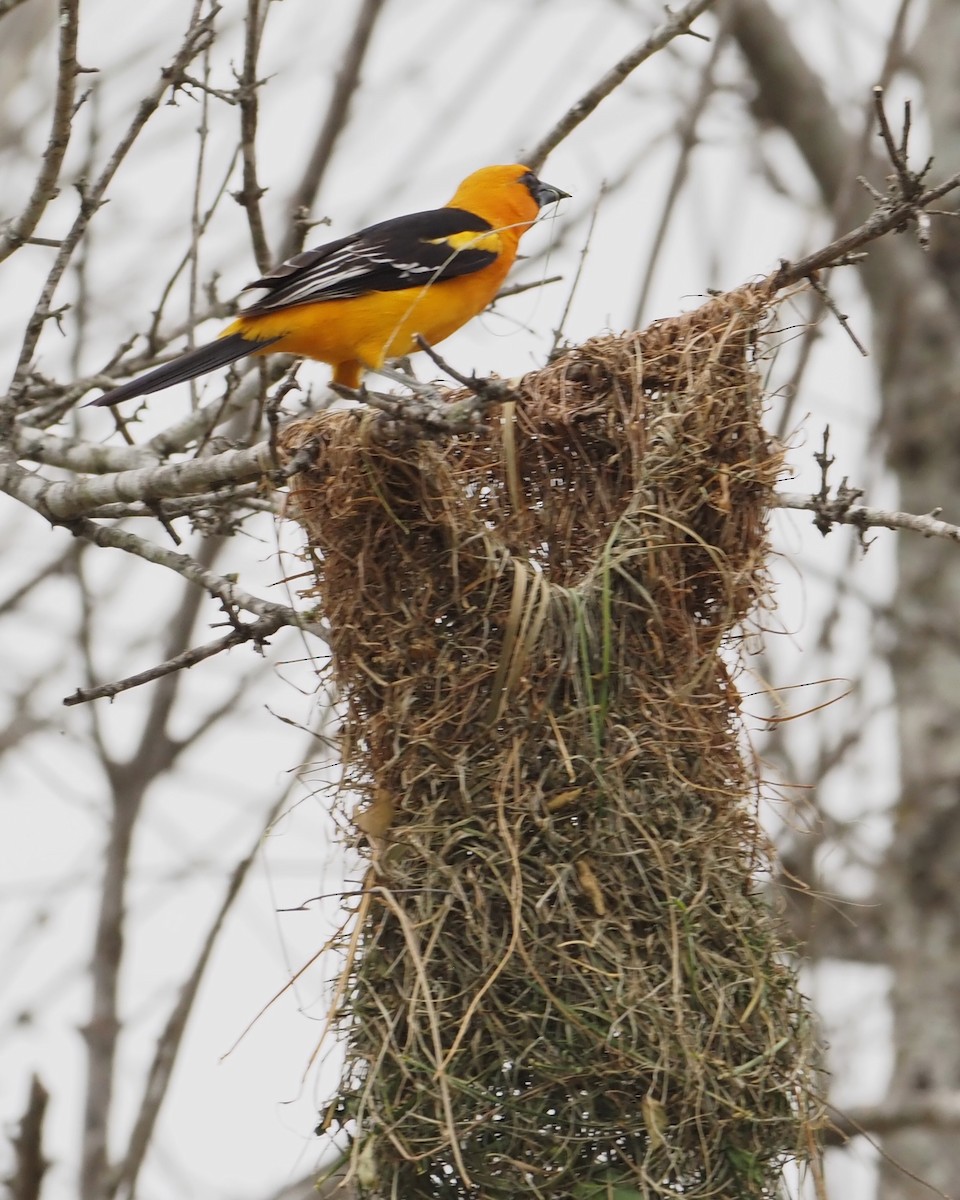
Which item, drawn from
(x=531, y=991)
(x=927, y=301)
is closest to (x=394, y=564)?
(x=531, y=991)

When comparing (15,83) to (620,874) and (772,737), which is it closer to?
(772,737)

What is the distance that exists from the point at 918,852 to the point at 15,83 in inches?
197

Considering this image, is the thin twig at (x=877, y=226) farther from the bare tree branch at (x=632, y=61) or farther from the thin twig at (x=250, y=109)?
the thin twig at (x=250, y=109)

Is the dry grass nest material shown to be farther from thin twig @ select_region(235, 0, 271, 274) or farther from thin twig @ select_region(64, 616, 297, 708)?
thin twig @ select_region(235, 0, 271, 274)

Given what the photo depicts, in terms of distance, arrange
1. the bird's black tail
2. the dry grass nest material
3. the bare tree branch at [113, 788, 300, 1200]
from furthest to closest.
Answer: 1. the bare tree branch at [113, 788, 300, 1200]
2. the bird's black tail
3. the dry grass nest material

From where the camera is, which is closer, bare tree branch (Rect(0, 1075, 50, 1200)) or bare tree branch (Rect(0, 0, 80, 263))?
bare tree branch (Rect(0, 0, 80, 263))

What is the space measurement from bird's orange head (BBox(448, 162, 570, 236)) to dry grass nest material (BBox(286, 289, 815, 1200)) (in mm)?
1513

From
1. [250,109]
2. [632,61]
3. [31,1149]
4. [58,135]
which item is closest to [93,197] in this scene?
[58,135]

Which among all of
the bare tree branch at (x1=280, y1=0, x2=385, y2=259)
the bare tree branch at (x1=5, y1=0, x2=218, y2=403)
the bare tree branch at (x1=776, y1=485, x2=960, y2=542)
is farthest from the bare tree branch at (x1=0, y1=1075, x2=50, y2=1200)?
the bare tree branch at (x1=280, y1=0, x2=385, y2=259)

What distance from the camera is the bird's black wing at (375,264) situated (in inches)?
148

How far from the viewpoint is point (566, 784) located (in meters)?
2.87

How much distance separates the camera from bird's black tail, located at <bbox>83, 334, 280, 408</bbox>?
3527mm

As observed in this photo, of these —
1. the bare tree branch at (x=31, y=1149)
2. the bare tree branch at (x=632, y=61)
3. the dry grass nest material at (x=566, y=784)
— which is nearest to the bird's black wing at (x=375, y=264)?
the bare tree branch at (x=632, y=61)

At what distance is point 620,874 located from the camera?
9.29 ft
